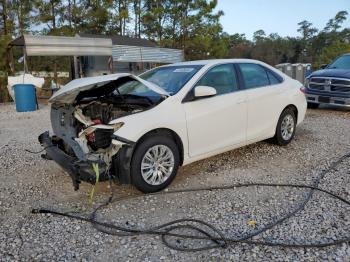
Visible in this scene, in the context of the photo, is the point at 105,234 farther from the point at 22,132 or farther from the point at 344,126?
the point at 344,126

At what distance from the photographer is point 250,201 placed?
3867mm

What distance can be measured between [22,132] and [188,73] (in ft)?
16.5

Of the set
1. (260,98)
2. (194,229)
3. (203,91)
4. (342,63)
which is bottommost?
(194,229)

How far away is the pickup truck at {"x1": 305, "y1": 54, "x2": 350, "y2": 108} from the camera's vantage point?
927 centimetres

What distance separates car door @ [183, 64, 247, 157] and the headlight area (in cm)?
102

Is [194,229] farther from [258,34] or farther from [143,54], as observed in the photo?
[258,34]

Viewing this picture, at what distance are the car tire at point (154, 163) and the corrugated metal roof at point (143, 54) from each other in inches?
449

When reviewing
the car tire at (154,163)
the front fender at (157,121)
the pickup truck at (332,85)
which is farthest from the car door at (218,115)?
the pickup truck at (332,85)

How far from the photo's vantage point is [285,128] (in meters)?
5.94

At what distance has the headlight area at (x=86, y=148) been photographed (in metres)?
3.65

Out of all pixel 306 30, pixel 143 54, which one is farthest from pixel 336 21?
pixel 143 54

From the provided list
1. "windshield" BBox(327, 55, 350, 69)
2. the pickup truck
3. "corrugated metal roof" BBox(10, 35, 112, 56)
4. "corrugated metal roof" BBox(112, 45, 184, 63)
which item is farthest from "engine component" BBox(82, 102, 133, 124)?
"corrugated metal roof" BBox(112, 45, 184, 63)

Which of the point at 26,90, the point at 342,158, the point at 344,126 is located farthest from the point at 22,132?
the point at 344,126

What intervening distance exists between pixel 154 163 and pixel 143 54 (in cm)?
1264
